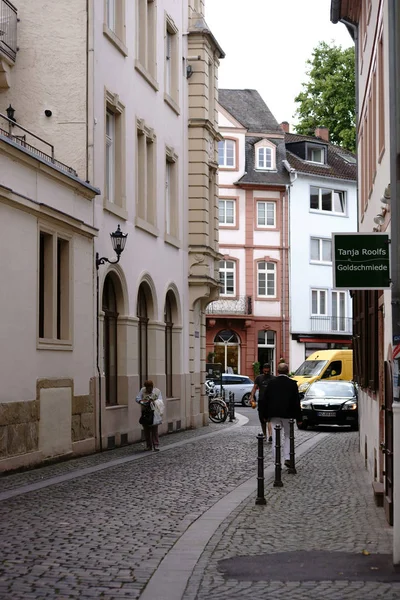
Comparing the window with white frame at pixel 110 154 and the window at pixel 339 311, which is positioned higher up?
the window with white frame at pixel 110 154

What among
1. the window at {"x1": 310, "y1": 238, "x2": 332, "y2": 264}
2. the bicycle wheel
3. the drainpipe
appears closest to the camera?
the drainpipe

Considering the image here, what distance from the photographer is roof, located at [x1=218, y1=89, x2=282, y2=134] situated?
69938 millimetres

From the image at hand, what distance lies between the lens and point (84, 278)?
22.7 metres

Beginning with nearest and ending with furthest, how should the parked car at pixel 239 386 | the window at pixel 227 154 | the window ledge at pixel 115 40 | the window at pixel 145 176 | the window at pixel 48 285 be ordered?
the window at pixel 48 285
the window ledge at pixel 115 40
the window at pixel 145 176
the parked car at pixel 239 386
the window at pixel 227 154

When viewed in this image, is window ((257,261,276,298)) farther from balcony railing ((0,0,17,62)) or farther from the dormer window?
balcony railing ((0,0,17,62))

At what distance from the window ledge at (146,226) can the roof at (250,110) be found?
132 feet

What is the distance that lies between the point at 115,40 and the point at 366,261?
16639mm

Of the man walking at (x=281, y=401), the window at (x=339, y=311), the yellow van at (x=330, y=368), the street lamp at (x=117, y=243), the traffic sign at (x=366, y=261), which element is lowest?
the man walking at (x=281, y=401)

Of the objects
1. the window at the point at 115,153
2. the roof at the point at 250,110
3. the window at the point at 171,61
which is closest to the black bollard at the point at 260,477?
the window at the point at 115,153

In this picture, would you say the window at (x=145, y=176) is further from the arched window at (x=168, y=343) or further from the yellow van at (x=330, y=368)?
the yellow van at (x=330, y=368)

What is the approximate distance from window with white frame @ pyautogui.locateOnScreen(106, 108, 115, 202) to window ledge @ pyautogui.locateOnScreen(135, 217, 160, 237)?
5.70 ft

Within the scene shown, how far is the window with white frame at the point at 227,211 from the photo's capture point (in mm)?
65438

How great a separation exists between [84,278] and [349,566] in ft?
46.0

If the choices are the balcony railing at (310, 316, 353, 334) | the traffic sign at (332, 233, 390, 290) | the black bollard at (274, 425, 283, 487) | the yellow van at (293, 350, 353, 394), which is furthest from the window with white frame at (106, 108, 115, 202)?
the balcony railing at (310, 316, 353, 334)
